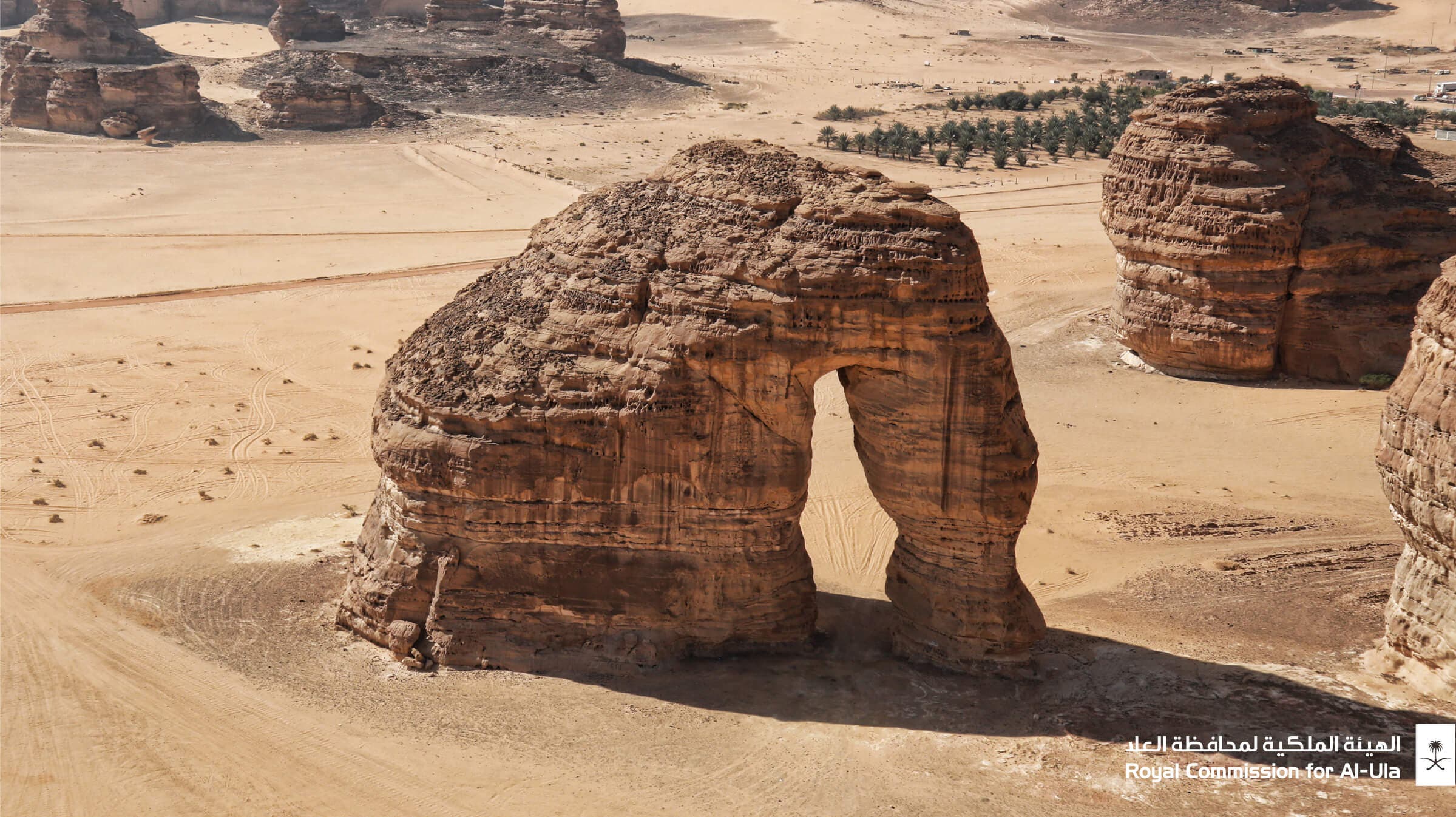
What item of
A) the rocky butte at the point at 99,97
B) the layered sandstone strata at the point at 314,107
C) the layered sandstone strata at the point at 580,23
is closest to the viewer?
the rocky butte at the point at 99,97

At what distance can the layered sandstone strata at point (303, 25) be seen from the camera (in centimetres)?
7906

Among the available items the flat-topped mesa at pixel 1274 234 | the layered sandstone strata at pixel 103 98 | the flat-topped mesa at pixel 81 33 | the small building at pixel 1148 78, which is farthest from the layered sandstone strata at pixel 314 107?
the flat-topped mesa at pixel 1274 234

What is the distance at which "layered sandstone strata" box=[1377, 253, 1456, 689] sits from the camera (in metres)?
13.9

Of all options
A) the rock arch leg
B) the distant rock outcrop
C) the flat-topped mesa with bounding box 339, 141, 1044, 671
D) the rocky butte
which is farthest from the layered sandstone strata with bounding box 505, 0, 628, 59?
the rock arch leg

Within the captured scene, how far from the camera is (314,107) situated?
62.9 metres

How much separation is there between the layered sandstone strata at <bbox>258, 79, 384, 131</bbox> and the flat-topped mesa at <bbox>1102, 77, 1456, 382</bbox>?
4617cm

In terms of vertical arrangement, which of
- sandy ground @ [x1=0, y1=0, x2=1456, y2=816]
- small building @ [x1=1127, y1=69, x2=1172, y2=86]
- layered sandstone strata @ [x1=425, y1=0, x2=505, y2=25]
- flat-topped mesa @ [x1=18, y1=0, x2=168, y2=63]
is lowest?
sandy ground @ [x1=0, y1=0, x2=1456, y2=816]

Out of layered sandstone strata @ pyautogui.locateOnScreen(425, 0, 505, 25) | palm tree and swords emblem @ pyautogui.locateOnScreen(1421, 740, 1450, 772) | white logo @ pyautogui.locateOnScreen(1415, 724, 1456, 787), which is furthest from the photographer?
layered sandstone strata @ pyautogui.locateOnScreen(425, 0, 505, 25)

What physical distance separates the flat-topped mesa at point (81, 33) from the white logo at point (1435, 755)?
232 feet

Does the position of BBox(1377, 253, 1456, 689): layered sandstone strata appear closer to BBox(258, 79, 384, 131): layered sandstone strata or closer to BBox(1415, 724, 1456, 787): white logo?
BBox(1415, 724, 1456, 787): white logo

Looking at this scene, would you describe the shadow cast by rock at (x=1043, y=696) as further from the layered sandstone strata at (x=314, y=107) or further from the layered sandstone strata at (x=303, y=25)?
the layered sandstone strata at (x=303, y=25)

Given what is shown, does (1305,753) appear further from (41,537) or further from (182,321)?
(182,321)

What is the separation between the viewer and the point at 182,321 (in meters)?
32.8

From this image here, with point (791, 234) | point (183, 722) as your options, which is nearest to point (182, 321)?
point (183, 722)
